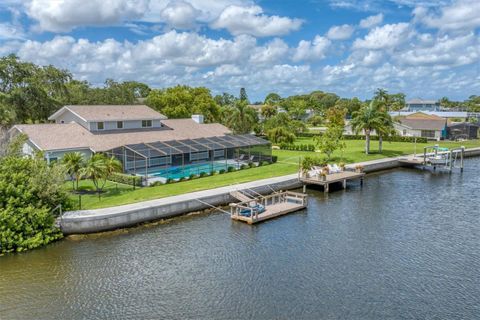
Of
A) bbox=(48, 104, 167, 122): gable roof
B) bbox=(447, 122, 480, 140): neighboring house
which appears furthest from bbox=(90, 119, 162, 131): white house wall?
bbox=(447, 122, 480, 140): neighboring house

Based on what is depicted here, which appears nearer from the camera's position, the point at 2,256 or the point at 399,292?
the point at 399,292

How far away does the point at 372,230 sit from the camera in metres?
26.3

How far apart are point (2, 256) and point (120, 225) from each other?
21.8ft

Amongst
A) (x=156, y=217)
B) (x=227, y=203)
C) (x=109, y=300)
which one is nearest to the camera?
(x=109, y=300)

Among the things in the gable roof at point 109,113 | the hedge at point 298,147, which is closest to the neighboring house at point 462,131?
the hedge at point 298,147

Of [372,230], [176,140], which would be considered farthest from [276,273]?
[176,140]

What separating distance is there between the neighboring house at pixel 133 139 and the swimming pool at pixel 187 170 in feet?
2.88

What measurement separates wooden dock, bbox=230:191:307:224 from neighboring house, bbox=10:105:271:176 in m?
11.0

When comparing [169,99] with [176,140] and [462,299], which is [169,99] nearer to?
[176,140]

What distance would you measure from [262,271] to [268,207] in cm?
1105

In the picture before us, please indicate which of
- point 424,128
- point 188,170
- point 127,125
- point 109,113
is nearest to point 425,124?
point 424,128

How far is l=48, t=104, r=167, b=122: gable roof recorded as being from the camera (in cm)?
4350

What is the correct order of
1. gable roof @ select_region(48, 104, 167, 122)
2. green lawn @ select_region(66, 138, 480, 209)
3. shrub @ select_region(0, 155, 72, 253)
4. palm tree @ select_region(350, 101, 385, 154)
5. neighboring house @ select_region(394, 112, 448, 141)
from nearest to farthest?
shrub @ select_region(0, 155, 72, 253)
green lawn @ select_region(66, 138, 480, 209)
gable roof @ select_region(48, 104, 167, 122)
palm tree @ select_region(350, 101, 385, 154)
neighboring house @ select_region(394, 112, 448, 141)

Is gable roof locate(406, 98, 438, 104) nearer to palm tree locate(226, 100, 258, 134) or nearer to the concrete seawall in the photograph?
palm tree locate(226, 100, 258, 134)
